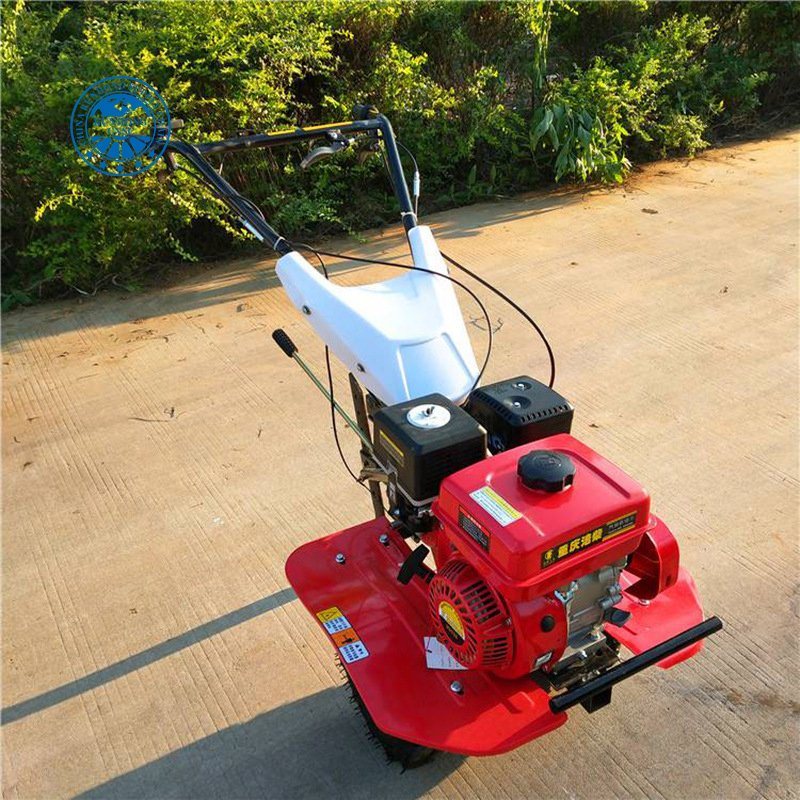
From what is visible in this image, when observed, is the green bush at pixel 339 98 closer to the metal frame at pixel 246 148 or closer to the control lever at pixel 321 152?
the metal frame at pixel 246 148

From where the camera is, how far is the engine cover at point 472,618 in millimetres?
1574

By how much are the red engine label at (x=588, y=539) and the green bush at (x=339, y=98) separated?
11.8 feet

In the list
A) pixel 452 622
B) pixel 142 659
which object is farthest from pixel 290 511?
pixel 452 622

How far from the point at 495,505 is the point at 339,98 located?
4291mm

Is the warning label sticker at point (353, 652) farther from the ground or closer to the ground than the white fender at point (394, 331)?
closer to the ground

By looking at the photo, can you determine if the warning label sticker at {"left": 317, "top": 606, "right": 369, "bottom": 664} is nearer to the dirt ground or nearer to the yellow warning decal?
the yellow warning decal

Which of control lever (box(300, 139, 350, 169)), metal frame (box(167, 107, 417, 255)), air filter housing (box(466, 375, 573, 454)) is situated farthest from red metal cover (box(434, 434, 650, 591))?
control lever (box(300, 139, 350, 169))

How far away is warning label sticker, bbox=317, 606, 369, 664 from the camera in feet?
5.85

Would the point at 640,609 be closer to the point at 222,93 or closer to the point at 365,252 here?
the point at 365,252

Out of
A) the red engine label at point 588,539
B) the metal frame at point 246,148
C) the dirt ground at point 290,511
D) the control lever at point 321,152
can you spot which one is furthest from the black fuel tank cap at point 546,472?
the control lever at point 321,152

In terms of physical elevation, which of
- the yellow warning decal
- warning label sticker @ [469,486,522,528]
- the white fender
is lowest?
the yellow warning decal

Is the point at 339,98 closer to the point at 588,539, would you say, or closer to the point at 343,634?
the point at 343,634

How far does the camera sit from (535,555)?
4.77 feet

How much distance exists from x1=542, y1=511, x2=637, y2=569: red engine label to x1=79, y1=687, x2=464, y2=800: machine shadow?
0.82 meters
